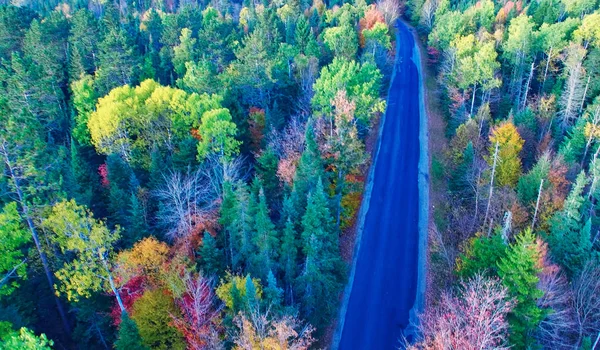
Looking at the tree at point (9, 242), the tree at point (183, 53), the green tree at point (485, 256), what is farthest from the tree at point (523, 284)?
the tree at point (183, 53)

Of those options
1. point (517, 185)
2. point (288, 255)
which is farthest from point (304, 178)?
point (517, 185)

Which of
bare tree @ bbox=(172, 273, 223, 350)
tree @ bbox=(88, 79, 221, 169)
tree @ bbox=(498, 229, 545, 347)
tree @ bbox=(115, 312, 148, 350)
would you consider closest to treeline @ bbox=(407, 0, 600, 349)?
tree @ bbox=(498, 229, 545, 347)

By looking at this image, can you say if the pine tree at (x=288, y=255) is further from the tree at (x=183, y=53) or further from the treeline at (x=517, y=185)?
the tree at (x=183, y=53)

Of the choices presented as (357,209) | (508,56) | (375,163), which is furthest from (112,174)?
(508,56)

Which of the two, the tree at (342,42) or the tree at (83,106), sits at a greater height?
the tree at (342,42)

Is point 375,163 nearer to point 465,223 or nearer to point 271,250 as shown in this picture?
point 465,223

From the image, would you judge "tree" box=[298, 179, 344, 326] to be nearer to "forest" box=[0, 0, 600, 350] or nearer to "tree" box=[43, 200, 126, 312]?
"forest" box=[0, 0, 600, 350]
